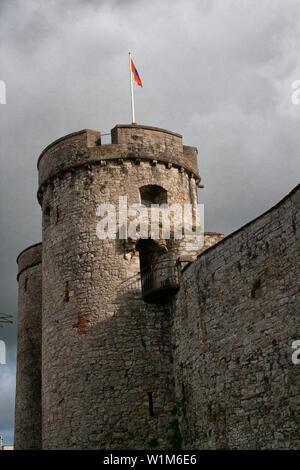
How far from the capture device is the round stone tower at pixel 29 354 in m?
22.9

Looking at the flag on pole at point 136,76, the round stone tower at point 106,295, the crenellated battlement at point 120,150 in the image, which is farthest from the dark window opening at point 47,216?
the flag on pole at point 136,76

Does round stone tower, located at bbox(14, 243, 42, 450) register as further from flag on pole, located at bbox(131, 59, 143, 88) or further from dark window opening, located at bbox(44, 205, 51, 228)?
flag on pole, located at bbox(131, 59, 143, 88)

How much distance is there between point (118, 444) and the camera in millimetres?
16719

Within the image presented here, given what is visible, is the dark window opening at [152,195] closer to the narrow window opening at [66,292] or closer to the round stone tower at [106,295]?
the round stone tower at [106,295]

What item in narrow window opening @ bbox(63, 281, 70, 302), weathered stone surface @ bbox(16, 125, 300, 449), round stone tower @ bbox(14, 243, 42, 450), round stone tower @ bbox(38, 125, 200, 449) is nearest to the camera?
weathered stone surface @ bbox(16, 125, 300, 449)

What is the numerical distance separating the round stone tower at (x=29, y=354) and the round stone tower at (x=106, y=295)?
4.43 metres

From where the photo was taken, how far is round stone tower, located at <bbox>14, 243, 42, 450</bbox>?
22.9 meters

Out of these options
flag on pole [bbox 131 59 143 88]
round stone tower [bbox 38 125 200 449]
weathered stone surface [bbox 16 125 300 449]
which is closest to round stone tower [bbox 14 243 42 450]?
weathered stone surface [bbox 16 125 300 449]

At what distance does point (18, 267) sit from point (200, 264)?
11.7m

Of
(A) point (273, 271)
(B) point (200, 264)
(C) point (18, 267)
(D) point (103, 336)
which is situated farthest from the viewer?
(C) point (18, 267)

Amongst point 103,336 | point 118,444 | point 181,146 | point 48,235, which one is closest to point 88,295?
point 103,336

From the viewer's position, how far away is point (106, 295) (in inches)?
717

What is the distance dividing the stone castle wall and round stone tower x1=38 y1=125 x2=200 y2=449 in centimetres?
110

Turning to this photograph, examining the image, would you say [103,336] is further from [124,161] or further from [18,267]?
[18,267]
